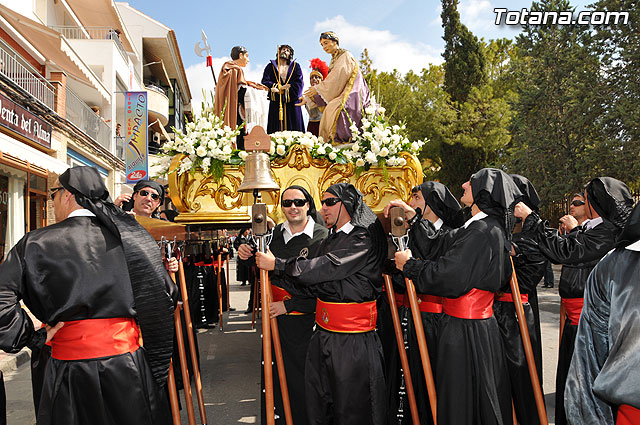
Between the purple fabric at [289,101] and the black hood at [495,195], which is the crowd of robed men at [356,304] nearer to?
the black hood at [495,195]

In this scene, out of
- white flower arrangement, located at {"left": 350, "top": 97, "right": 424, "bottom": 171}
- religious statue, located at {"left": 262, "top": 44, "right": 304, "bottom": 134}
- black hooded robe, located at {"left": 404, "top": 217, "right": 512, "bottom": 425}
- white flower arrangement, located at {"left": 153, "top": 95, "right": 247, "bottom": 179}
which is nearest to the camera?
black hooded robe, located at {"left": 404, "top": 217, "right": 512, "bottom": 425}

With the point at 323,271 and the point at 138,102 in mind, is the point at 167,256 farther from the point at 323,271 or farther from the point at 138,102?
the point at 138,102

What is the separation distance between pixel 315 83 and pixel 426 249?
335 cm

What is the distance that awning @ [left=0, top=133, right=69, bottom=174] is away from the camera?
9569 mm

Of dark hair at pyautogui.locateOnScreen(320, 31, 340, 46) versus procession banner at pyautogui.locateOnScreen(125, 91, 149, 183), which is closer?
dark hair at pyautogui.locateOnScreen(320, 31, 340, 46)

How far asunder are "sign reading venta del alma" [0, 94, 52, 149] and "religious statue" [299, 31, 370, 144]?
7.97 metres

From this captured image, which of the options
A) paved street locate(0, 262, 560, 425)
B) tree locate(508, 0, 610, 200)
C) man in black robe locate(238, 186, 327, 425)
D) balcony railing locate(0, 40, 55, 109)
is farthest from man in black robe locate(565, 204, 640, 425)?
tree locate(508, 0, 610, 200)

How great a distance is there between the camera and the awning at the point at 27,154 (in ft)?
31.4

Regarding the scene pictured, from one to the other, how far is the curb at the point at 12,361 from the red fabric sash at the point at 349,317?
4.96 m

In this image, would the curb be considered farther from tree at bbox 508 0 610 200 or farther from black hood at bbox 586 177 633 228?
tree at bbox 508 0 610 200

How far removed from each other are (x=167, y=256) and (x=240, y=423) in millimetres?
1717

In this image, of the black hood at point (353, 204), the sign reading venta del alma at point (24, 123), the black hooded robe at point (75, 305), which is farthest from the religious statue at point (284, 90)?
the sign reading venta del alma at point (24, 123)

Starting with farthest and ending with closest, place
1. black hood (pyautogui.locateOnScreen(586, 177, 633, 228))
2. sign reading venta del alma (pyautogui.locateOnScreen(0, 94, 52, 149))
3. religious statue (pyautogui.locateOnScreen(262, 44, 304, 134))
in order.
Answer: sign reading venta del alma (pyautogui.locateOnScreen(0, 94, 52, 149)) → religious statue (pyautogui.locateOnScreen(262, 44, 304, 134)) → black hood (pyautogui.locateOnScreen(586, 177, 633, 228))

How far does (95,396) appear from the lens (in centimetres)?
238
